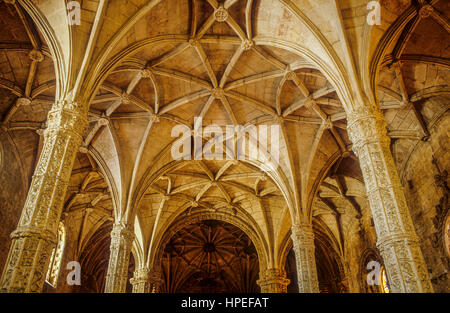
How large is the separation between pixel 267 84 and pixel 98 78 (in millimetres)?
7210

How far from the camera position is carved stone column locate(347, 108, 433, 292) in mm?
7332

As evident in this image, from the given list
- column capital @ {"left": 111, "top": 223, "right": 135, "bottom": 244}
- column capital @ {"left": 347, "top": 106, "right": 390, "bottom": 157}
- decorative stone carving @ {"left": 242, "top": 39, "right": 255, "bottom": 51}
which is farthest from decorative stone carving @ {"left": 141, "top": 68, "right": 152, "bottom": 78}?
column capital @ {"left": 347, "top": 106, "right": 390, "bottom": 157}

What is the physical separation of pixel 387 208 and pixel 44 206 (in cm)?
717

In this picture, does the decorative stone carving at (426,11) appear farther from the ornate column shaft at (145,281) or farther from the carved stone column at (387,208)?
the ornate column shaft at (145,281)

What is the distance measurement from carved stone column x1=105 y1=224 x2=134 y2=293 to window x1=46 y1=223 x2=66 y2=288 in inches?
225

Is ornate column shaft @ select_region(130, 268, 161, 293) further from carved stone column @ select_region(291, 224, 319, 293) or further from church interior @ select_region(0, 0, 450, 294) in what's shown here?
carved stone column @ select_region(291, 224, 319, 293)

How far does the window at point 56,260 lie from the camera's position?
18156mm

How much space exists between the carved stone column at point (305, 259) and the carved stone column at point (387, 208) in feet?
21.7

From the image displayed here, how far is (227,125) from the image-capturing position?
17.1 meters

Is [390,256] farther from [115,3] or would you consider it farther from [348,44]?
[115,3]

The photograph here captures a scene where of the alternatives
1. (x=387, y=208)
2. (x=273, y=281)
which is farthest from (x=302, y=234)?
(x=387, y=208)

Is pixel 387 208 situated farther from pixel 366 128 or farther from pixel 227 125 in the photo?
pixel 227 125

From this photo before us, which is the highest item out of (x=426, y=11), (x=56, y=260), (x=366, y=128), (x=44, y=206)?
(x=426, y=11)
